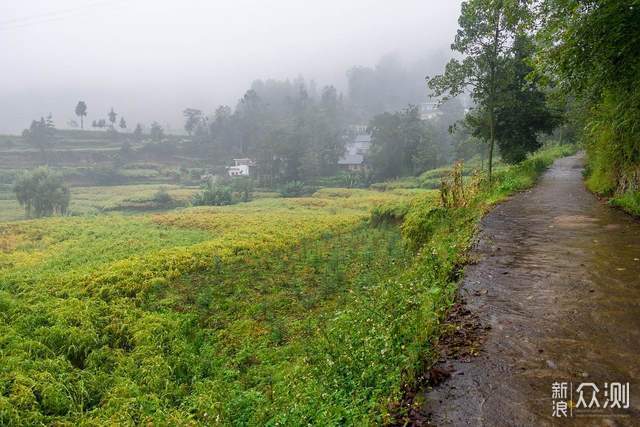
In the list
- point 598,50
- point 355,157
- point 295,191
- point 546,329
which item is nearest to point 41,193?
point 295,191

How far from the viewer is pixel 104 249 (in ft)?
48.4

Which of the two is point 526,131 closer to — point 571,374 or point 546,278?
point 546,278

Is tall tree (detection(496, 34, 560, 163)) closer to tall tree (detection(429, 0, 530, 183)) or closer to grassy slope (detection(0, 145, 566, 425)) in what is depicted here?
tall tree (detection(429, 0, 530, 183))

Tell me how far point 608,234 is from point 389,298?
12.2 ft

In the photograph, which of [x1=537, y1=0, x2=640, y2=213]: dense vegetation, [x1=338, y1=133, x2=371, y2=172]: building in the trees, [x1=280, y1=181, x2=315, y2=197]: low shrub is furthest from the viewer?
[x1=338, y1=133, x2=371, y2=172]: building in the trees

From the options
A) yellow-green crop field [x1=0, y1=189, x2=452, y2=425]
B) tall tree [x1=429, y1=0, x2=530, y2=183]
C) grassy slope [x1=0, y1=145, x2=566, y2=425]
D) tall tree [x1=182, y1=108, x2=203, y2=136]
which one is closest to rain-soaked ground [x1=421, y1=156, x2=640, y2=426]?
grassy slope [x1=0, y1=145, x2=566, y2=425]

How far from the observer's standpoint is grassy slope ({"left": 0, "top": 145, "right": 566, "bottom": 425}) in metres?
4.04

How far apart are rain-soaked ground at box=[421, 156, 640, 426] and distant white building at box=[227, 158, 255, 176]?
215 ft

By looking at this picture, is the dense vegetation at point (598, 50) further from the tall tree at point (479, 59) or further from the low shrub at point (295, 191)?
the low shrub at point (295, 191)

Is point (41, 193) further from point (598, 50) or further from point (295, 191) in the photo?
point (598, 50)

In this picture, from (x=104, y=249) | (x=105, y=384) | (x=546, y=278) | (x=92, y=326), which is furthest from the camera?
(x=104, y=249)

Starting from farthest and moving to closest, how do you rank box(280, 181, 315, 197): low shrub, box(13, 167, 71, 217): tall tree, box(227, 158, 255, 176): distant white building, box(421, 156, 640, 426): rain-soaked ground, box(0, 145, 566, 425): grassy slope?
box(227, 158, 255, 176): distant white building < box(280, 181, 315, 197): low shrub < box(13, 167, 71, 217): tall tree < box(0, 145, 566, 425): grassy slope < box(421, 156, 640, 426): rain-soaked ground

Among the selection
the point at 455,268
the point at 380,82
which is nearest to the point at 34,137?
the point at 455,268

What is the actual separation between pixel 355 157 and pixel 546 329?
238ft
